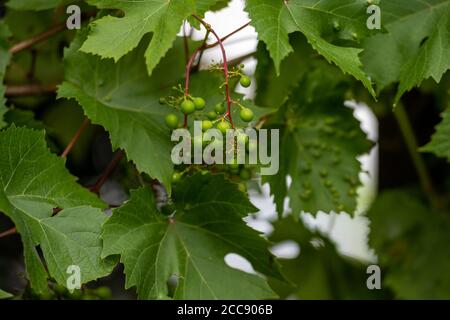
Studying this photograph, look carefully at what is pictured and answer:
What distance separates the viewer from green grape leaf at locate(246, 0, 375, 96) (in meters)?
1.08

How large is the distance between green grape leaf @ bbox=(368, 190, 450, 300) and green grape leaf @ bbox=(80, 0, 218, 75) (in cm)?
100

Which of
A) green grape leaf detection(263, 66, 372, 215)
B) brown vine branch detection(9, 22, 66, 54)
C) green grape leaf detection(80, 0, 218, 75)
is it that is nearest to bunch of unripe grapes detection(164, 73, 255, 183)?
green grape leaf detection(80, 0, 218, 75)

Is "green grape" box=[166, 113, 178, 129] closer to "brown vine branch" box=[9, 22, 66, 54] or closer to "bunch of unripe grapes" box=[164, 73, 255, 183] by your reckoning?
"bunch of unripe grapes" box=[164, 73, 255, 183]

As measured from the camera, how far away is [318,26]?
1153 mm

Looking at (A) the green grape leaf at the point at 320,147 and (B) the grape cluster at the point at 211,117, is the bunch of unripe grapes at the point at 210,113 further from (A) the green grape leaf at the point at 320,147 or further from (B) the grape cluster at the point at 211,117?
(A) the green grape leaf at the point at 320,147

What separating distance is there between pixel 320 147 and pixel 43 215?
63 cm

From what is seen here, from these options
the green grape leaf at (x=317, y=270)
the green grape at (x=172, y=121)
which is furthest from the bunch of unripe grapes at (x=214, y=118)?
the green grape leaf at (x=317, y=270)

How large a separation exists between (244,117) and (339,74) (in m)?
0.53

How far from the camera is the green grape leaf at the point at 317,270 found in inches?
76.1

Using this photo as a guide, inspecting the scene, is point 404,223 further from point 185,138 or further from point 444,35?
point 185,138

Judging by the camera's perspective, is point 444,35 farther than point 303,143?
No

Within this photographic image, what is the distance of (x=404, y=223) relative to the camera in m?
1.92

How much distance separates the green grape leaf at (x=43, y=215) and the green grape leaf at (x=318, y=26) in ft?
1.19
